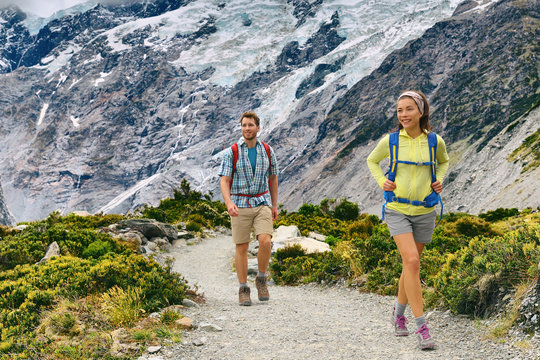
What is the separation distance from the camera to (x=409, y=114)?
445 centimetres

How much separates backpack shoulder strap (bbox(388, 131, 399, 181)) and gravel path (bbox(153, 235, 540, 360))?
5.86ft

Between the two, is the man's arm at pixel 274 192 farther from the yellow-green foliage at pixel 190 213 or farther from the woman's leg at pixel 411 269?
the yellow-green foliage at pixel 190 213

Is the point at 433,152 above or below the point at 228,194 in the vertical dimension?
above

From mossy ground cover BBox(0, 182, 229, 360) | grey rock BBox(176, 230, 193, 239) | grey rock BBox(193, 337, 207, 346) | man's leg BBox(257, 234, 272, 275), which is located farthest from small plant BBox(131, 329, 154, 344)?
grey rock BBox(176, 230, 193, 239)

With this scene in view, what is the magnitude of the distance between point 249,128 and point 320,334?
3.04m

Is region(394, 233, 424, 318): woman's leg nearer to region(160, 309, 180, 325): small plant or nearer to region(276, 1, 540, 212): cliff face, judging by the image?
region(160, 309, 180, 325): small plant

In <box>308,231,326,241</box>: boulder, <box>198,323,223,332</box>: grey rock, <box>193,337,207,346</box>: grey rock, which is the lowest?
<box>308,231,326,241</box>: boulder

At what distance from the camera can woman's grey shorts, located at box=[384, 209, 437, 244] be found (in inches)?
174

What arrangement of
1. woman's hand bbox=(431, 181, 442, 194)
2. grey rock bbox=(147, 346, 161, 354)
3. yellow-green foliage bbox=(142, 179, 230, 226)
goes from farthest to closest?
yellow-green foliage bbox=(142, 179, 230, 226) < grey rock bbox=(147, 346, 161, 354) < woman's hand bbox=(431, 181, 442, 194)

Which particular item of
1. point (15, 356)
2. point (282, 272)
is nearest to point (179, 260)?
point (282, 272)

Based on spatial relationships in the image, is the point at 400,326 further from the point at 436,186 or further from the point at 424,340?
the point at 436,186

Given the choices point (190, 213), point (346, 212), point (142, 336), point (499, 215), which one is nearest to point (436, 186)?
point (142, 336)

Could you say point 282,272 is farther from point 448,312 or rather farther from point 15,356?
point 15,356

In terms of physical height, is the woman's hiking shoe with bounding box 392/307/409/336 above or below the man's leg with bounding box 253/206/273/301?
below
